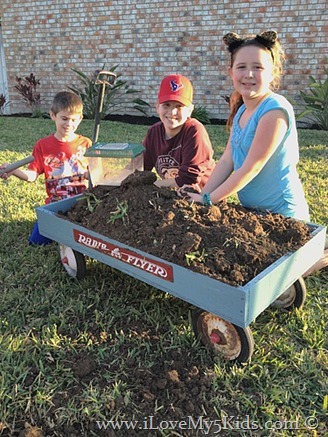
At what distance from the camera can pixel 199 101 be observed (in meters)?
9.34

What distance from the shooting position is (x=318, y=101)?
304 inches

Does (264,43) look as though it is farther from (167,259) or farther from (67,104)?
(67,104)

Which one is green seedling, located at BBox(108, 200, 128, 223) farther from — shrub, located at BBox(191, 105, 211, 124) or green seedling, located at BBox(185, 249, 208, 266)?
shrub, located at BBox(191, 105, 211, 124)

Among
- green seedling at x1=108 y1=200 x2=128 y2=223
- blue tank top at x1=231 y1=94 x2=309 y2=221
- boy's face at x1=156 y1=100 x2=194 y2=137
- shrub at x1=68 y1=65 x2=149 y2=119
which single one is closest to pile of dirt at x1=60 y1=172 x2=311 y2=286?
green seedling at x1=108 y1=200 x2=128 y2=223

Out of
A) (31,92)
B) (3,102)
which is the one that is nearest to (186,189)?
(31,92)

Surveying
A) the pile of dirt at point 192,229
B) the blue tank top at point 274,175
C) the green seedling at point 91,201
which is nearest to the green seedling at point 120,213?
the pile of dirt at point 192,229

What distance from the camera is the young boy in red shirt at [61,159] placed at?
3.38 meters

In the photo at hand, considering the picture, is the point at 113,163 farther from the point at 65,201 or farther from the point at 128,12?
the point at 128,12

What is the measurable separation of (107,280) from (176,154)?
108cm

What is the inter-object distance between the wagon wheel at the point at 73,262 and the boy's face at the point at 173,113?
114 centimetres

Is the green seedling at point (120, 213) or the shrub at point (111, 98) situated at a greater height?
the green seedling at point (120, 213)

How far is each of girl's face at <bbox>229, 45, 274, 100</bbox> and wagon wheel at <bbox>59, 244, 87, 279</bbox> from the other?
151 cm

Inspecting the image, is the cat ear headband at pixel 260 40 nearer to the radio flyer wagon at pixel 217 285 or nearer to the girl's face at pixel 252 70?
the girl's face at pixel 252 70

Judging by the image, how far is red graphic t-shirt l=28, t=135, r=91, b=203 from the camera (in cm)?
344
